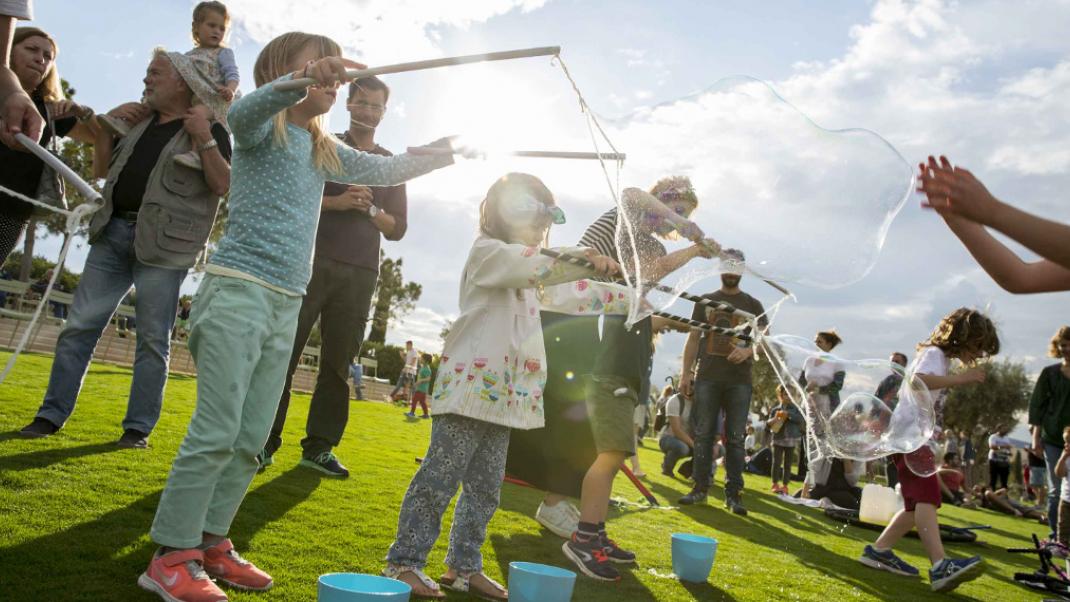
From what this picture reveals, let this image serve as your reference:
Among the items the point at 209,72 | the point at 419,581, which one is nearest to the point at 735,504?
the point at 419,581

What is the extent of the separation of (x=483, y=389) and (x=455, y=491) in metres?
0.45

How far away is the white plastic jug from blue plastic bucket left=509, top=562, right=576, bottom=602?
231 inches

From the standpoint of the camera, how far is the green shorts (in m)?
3.94

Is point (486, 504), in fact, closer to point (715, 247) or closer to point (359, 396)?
point (715, 247)

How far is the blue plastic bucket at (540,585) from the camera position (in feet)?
8.20

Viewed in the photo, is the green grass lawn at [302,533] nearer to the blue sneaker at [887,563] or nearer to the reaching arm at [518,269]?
the blue sneaker at [887,563]

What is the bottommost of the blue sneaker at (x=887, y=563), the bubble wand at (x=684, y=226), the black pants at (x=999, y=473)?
the blue sneaker at (x=887, y=563)

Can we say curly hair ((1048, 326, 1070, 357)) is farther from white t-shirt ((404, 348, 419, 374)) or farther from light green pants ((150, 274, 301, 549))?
white t-shirt ((404, 348, 419, 374))

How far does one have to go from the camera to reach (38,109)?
3334 millimetres

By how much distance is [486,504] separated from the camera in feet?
9.78

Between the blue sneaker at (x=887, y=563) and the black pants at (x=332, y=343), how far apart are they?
3835 millimetres

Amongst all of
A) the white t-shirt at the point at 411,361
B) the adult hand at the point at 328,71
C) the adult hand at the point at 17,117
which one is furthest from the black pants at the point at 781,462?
the white t-shirt at the point at 411,361

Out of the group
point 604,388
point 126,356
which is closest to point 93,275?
point 604,388

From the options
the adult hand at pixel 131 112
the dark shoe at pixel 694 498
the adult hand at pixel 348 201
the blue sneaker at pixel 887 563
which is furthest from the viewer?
the dark shoe at pixel 694 498
